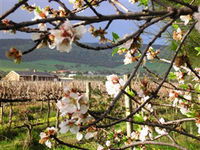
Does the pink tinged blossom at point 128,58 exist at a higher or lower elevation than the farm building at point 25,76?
lower

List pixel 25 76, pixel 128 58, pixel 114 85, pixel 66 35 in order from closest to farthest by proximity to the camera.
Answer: pixel 66 35 → pixel 114 85 → pixel 128 58 → pixel 25 76

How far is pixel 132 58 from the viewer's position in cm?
232

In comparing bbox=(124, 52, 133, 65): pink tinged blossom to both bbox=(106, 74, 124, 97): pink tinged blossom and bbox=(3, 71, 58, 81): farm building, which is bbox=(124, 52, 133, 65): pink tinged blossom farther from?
bbox=(3, 71, 58, 81): farm building

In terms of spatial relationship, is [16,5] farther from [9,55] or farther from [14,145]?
[14,145]

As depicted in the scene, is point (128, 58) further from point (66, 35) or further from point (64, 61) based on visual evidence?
point (64, 61)

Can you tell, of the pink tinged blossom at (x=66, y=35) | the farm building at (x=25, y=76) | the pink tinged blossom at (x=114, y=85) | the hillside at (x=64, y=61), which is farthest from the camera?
the hillside at (x=64, y=61)

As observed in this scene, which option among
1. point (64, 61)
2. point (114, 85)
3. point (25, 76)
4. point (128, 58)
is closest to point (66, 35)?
point (114, 85)

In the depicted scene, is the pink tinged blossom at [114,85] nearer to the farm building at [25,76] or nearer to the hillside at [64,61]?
the farm building at [25,76]

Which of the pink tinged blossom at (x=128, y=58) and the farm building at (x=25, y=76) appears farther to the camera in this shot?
the farm building at (x=25, y=76)

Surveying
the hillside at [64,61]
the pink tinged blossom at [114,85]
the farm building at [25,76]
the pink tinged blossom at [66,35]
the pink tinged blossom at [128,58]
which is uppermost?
the hillside at [64,61]

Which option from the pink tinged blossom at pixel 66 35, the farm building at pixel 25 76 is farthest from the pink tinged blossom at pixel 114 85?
the farm building at pixel 25 76

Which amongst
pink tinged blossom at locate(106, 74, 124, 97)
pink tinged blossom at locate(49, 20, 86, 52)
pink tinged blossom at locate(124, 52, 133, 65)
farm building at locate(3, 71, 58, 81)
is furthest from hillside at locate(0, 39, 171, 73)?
pink tinged blossom at locate(49, 20, 86, 52)

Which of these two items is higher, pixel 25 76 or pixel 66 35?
pixel 25 76

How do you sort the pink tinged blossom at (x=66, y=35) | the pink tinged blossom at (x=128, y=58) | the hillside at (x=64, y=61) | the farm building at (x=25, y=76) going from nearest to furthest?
the pink tinged blossom at (x=66, y=35) → the pink tinged blossom at (x=128, y=58) → the farm building at (x=25, y=76) → the hillside at (x=64, y=61)
